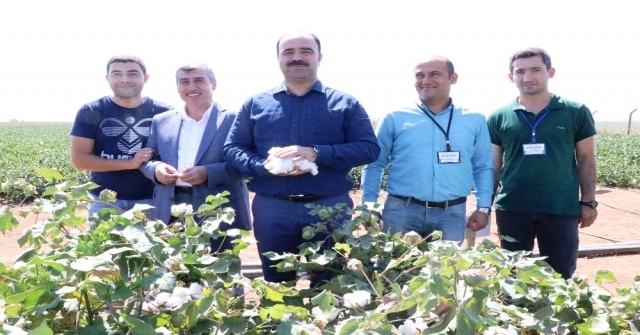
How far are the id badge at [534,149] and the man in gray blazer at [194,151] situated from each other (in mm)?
1620

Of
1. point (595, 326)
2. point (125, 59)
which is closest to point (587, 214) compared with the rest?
point (595, 326)

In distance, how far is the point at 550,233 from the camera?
10.3 feet

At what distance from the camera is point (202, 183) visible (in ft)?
9.34

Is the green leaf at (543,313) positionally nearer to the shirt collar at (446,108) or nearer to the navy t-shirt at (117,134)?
the shirt collar at (446,108)

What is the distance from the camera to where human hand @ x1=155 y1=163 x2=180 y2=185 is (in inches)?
108

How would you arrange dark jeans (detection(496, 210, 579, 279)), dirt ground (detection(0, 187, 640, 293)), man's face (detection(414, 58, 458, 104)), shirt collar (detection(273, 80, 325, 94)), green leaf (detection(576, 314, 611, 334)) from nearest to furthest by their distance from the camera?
green leaf (detection(576, 314, 611, 334))
shirt collar (detection(273, 80, 325, 94))
man's face (detection(414, 58, 458, 104))
dark jeans (detection(496, 210, 579, 279))
dirt ground (detection(0, 187, 640, 293))

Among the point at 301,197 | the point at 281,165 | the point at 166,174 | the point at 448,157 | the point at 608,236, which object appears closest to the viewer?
the point at 281,165

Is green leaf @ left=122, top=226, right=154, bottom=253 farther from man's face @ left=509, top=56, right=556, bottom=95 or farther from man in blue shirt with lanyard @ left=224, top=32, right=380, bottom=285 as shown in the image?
man's face @ left=509, top=56, right=556, bottom=95

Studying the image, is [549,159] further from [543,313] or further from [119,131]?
[119,131]

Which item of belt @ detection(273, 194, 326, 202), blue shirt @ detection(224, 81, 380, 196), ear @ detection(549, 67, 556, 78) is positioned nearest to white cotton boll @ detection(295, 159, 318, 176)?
blue shirt @ detection(224, 81, 380, 196)

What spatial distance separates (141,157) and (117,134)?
31cm

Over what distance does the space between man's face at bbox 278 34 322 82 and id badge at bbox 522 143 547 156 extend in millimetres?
1341

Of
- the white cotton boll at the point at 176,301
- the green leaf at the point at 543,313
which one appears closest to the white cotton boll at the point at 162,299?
the white cotton boll at the point at 176,301

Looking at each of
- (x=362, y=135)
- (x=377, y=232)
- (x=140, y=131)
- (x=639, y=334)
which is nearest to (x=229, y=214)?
(x=377, y=232)
